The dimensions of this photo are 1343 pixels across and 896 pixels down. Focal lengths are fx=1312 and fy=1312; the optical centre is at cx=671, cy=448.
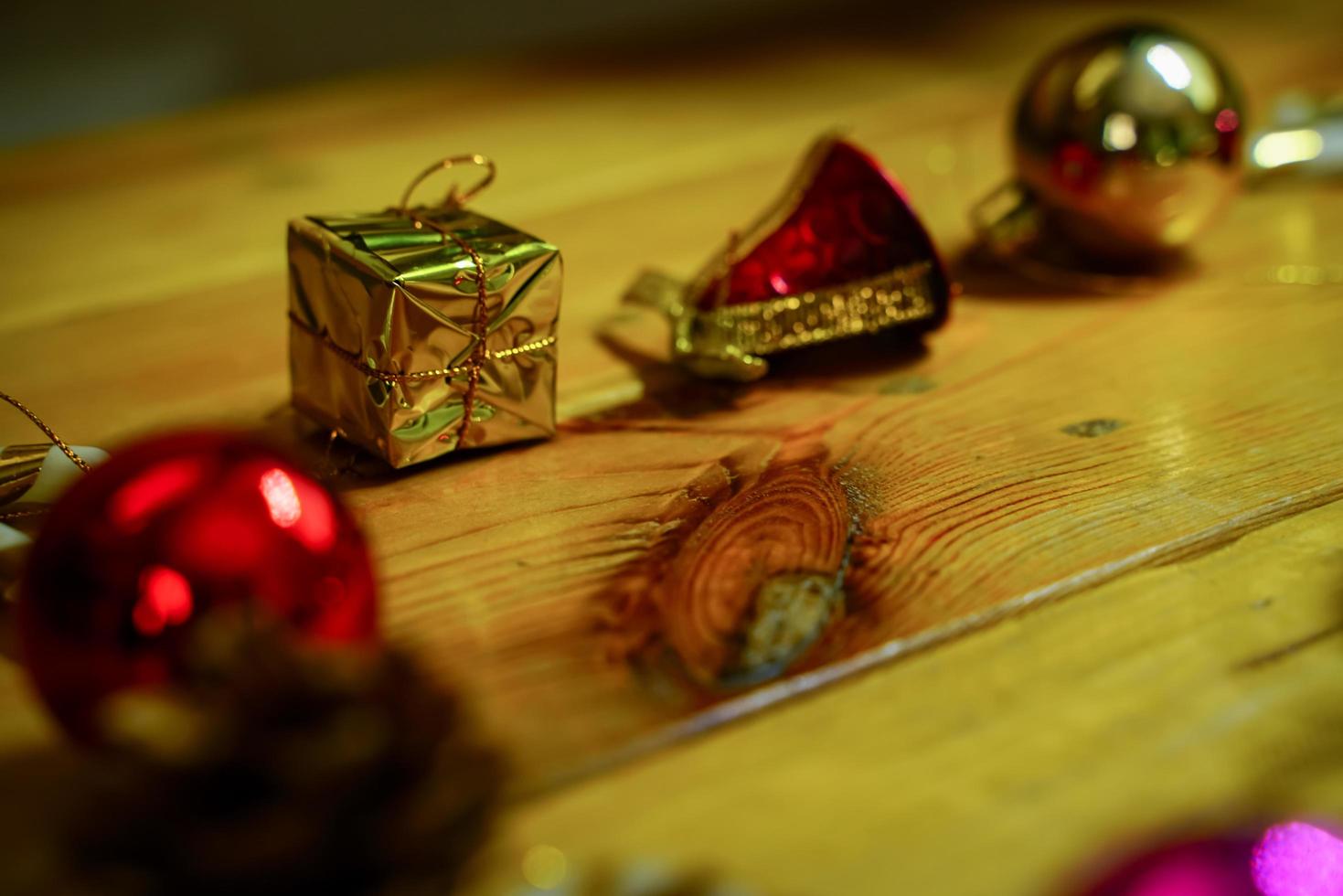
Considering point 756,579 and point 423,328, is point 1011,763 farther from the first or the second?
point 423,328

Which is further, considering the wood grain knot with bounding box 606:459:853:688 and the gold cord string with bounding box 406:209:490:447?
the gold cord string with bounding box 406:209:490:447

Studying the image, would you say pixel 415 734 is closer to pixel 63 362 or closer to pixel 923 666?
pixel 923 666

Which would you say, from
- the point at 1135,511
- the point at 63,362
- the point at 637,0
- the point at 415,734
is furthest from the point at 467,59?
the point at 415,734

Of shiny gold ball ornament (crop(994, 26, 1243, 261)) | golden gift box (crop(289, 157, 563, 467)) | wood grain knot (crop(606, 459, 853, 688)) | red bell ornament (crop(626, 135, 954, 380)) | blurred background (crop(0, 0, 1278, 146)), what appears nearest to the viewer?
wood grain knot (crop(606, 459, 853, 688))

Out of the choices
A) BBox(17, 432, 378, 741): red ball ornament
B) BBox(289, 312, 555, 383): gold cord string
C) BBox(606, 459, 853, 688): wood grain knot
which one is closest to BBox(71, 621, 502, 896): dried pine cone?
BBox(17, 432, 378, 741): red ball ornament

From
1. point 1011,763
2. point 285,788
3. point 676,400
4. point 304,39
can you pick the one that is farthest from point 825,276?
point 304,39

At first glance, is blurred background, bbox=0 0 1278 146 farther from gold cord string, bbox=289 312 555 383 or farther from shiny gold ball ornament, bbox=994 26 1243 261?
gold cord string, bbox=289 312 555 383
